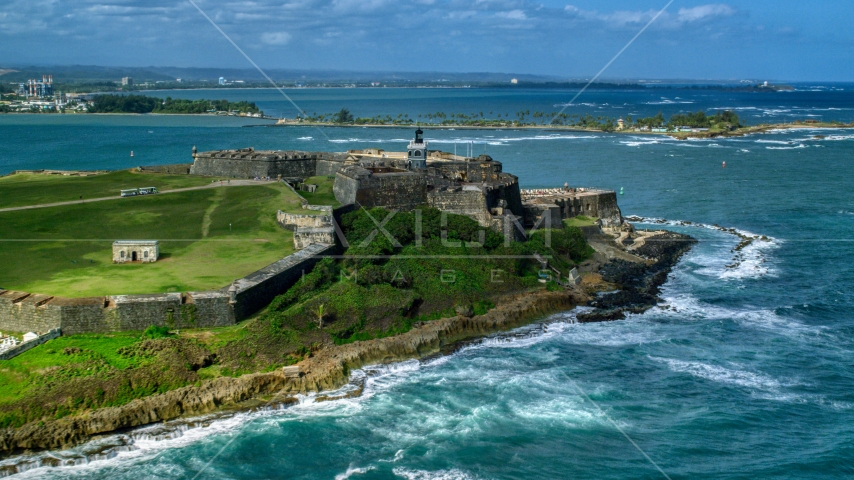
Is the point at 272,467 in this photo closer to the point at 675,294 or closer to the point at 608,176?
the point at 675,294

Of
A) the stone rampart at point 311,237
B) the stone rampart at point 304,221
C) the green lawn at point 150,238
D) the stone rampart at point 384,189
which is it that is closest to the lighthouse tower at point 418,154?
the stone rampart at point 384,189

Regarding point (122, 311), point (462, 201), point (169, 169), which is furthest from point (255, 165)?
point (122, 311)

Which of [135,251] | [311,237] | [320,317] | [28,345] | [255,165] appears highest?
[255,165]

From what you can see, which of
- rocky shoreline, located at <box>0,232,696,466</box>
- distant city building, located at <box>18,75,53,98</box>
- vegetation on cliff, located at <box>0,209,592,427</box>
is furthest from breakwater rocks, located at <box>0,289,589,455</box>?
distant city building, located at <box>18,75,53,98</box>

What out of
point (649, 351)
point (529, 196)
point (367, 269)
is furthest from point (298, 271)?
point (529, 196)

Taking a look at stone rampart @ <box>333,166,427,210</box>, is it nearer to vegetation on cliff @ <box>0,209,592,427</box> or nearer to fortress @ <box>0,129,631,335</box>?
fortress @ <box>0,129,631,335</box>

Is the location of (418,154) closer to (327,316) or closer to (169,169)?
(169,169)

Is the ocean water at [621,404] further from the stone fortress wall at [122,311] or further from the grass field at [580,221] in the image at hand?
the grass field at [580,221]

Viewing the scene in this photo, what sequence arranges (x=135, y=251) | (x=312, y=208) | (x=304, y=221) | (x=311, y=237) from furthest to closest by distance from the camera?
(x=312, y=208) → (x=304, y=221) → (x=311, y=237) → (x=135, y=251)
